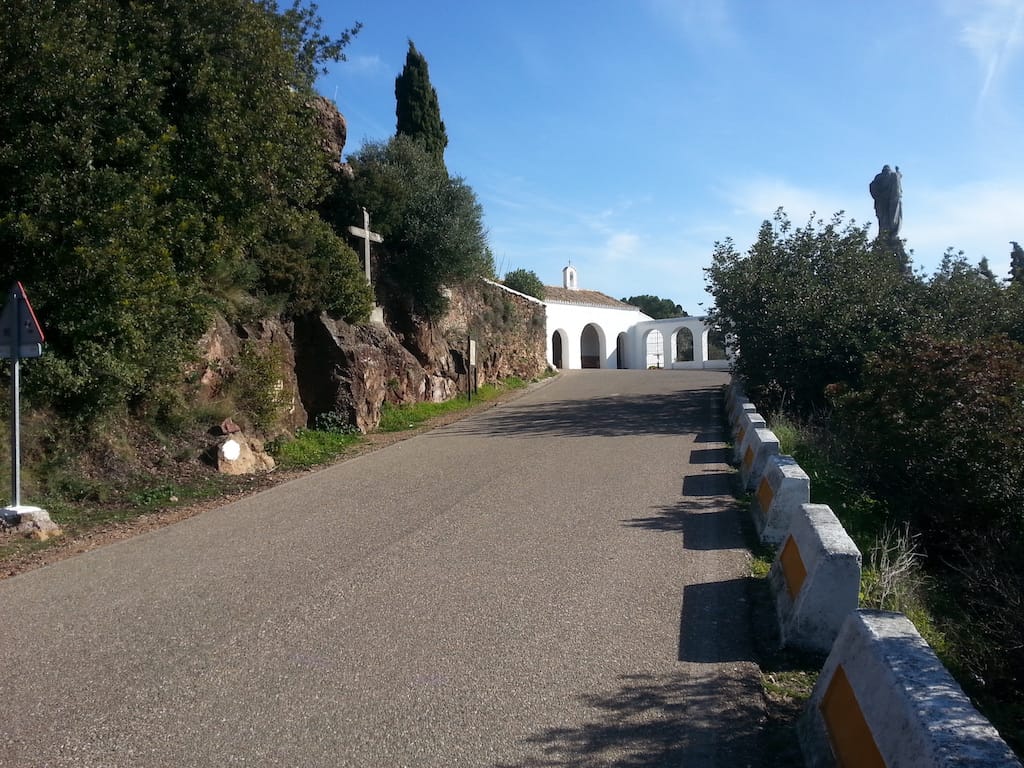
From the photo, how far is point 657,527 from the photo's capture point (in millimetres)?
7859

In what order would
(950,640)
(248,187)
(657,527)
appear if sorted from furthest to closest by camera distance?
1. (248,187)
2. (657,527)
3. (950,640)

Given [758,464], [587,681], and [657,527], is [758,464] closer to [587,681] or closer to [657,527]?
[657,527]

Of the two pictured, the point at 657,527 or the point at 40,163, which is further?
the point at 40,163

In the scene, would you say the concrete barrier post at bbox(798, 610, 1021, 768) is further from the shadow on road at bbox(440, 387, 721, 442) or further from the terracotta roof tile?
the terracotta roof tile

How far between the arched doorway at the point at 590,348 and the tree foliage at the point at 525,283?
5311 mm

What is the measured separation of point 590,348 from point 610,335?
5.68 ft

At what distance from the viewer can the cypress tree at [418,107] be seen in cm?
2544

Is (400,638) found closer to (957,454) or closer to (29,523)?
(29,523)

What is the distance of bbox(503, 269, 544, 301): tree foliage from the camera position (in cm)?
4234

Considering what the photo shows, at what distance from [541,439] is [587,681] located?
9.97 m

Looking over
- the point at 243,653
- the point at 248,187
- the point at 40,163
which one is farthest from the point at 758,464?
the point at 40,163

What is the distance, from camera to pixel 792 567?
5.41 m

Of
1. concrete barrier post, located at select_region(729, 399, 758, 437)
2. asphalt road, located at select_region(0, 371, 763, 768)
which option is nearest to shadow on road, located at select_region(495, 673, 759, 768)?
asphalt road, located at select_region(0, 371, 763, 768)

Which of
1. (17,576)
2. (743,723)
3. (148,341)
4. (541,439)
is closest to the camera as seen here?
(743,723)
